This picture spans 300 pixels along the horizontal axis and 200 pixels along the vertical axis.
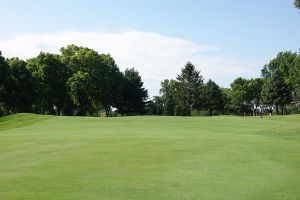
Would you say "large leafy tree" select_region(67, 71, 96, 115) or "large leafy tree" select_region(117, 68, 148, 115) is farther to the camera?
"large leafy tree" select_region(117, 68, 148, 115)

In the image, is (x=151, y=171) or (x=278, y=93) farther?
(x=278, y=93)

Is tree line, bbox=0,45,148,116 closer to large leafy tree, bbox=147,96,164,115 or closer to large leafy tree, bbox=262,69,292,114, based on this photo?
large leafy tree, bbox=147,96,164,115

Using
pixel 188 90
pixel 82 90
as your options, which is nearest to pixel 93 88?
pixel 82 90

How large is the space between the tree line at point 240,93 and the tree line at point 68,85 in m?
16.1

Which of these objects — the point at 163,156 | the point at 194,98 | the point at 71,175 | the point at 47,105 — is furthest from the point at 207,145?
the point at 194,98

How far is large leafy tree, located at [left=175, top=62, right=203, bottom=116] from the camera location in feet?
379

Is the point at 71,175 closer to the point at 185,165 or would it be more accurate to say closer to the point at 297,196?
the point at 185,165

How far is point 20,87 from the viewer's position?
80.9m

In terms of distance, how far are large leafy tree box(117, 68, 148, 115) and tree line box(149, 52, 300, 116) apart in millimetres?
11225

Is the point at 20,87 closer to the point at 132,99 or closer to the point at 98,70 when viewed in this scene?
the point at 98,70

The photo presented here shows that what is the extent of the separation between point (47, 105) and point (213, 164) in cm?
8055

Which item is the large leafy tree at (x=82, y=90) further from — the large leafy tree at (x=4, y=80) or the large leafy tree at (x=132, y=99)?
the large leafy tree at (x=4, y=80)

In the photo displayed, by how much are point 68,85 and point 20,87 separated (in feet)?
34.4

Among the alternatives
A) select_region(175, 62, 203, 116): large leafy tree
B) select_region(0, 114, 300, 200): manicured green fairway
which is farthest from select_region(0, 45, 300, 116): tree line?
select_region(0, 114, 300, 200): manicured green fairway
